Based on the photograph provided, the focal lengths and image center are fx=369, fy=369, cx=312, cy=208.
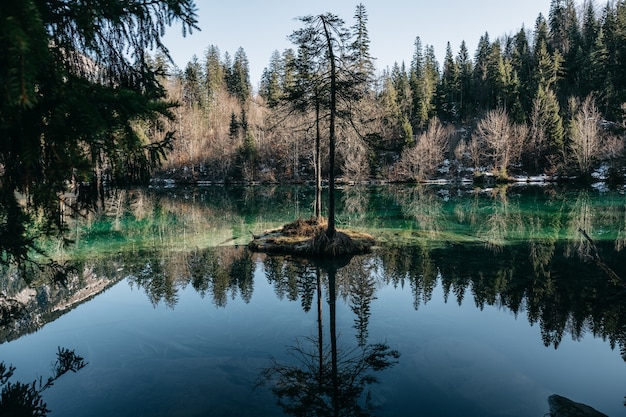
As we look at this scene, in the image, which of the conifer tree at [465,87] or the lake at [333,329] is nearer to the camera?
the lake at [333,329]

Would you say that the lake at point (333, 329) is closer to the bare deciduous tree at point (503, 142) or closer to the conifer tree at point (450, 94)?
the bare deciduous tree at point (503, 142)

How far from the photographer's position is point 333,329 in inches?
403

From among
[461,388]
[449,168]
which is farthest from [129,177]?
[449,168]

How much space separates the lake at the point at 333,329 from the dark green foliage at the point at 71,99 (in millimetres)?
4445

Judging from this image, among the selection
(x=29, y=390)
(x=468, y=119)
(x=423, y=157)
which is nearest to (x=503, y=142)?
(x=423, y=157)

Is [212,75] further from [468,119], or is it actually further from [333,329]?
[333,329]

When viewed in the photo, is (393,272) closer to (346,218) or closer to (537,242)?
(537,242)

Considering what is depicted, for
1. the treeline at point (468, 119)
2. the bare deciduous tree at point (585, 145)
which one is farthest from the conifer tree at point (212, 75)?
the bare deciduous tree at point (585, 145)

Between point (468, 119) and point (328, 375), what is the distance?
3465 inches

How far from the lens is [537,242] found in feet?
67.1

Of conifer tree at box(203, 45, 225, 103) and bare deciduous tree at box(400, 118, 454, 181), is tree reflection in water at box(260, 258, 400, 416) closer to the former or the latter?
bare deciduous tree at box(400, 118, 454, 181)

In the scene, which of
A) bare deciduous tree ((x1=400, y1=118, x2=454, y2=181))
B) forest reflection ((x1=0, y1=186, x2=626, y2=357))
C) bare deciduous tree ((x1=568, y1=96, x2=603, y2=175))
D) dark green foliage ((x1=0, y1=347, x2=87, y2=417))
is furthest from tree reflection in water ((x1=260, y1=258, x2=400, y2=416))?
bare deciduous tree ((x1=400, y1=118, x2=454, y2=181))

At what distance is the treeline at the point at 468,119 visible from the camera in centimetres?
6097

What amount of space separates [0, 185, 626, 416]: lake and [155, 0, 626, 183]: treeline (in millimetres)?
32626
